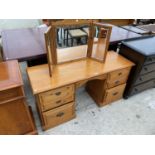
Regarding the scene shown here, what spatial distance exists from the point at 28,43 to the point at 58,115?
35.6 inches

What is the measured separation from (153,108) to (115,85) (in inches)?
26.5

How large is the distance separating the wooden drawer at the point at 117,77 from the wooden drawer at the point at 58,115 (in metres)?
0.52

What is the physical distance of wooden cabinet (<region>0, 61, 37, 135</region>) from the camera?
967 millimetres

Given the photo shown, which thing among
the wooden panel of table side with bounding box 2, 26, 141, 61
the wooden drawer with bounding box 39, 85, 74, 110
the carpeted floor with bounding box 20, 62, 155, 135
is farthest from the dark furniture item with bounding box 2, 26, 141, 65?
the carpeted floor with bounding box 20, 62, 155, 135

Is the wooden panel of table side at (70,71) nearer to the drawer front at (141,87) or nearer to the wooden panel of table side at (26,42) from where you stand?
the wooden panel of table side at (26,42)

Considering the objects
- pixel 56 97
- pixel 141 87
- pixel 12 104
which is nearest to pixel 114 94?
pixel 141 87

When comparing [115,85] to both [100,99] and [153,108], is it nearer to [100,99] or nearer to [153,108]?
[100,99]

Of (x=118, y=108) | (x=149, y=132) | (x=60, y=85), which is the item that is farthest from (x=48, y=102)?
(x=149, y=132)

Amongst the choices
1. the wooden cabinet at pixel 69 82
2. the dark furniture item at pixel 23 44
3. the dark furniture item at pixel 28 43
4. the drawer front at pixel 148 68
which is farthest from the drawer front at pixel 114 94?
the dark furniture item at pixel 23 44

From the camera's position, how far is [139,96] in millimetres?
2049

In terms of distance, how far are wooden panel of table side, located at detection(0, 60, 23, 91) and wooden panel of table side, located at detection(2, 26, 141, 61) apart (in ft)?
0.78

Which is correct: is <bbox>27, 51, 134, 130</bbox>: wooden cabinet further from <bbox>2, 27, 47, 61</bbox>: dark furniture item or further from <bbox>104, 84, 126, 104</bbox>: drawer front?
<bbox>2, 27, 47, 61</bbox>: dark furniture item

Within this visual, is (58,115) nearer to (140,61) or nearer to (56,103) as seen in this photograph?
(56,103)
